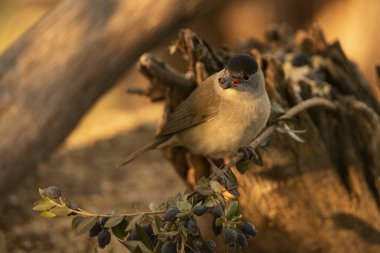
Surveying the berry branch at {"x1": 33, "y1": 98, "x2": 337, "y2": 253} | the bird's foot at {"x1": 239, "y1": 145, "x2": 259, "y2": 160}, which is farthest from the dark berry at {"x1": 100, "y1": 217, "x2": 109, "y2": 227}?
the bird's foot at {"x1": 239, "y1": 145, "x2": 259, "y2": 160}

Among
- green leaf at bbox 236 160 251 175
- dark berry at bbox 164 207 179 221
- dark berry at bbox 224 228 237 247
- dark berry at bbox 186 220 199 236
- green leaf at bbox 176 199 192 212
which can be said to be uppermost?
dark berry at bbox 164 207 179 221

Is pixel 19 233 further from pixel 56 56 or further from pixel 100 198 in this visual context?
pixel 56 56

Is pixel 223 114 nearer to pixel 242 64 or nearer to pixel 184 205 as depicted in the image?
pixel 242 64

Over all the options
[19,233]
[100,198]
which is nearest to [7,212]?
[19,233]

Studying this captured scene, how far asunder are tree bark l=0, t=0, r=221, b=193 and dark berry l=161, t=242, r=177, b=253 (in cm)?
245

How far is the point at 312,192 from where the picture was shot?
10.8ft

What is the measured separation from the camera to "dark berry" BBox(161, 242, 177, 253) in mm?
1929

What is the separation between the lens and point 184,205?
199 centimetres

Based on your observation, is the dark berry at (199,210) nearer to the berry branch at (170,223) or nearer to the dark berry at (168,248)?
the berry branch at (170,223)

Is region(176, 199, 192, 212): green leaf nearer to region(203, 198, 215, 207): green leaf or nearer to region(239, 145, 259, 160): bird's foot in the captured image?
region(203, 198, 215, 207): green leaf

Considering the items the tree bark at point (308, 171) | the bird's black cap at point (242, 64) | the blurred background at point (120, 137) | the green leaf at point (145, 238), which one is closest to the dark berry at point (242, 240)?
the green leaf at point (145, 238)

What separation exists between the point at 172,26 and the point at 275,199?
6.53ft

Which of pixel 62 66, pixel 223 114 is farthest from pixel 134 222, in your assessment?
pixel 62 66

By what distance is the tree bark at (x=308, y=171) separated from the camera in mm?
3279
